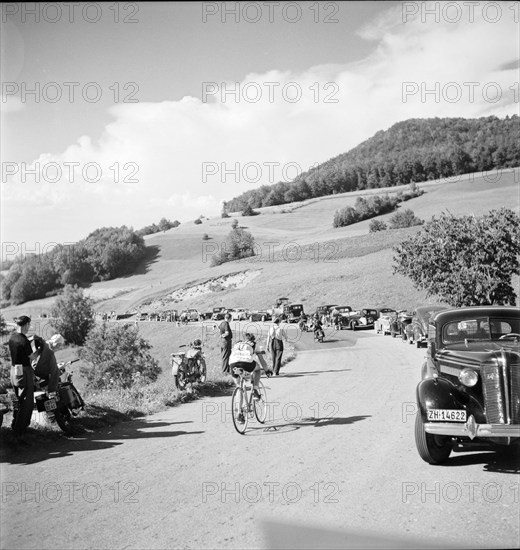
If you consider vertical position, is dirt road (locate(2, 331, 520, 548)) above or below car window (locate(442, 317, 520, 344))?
below

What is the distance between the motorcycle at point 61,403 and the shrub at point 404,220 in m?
86.5

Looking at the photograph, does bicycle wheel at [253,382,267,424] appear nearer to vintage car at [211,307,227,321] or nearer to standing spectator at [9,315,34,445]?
standing spectator at [9,315,34,445]

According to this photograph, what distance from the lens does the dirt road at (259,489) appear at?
4.96 metres

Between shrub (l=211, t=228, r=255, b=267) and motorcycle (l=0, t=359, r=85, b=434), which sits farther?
shrub (l=211, t=228, r=255, b=267)

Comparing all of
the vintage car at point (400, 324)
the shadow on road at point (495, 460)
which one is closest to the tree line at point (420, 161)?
the vintage car at point (400, 324)

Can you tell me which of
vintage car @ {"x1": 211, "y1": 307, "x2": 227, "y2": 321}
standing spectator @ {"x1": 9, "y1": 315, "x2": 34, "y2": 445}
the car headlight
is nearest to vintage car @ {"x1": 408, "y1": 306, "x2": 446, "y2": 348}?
the car headlight

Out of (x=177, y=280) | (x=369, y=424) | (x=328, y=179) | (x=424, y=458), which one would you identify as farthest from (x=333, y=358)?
(x=328, y=179)

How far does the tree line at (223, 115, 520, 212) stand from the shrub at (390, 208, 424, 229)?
31.2m

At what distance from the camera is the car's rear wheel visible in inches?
277

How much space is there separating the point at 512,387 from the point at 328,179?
134 meters

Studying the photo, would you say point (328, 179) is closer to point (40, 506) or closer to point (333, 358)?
point (333, 358)

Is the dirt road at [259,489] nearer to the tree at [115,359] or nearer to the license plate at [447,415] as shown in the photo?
the license plate at [447,415]

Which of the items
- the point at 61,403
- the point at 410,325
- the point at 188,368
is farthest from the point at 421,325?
the point at 61,403

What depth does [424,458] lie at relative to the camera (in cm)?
710
